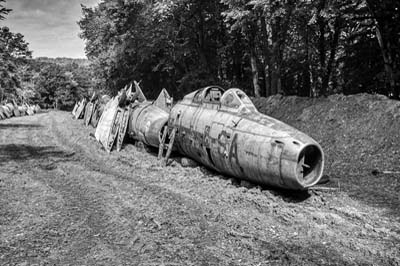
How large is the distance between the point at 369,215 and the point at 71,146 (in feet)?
44.5

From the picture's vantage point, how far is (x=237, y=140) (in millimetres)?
8891

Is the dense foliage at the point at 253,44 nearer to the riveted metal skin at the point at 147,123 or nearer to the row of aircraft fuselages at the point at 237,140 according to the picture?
the riveted metal skin at the point at 147,123

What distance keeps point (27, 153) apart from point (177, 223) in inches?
409

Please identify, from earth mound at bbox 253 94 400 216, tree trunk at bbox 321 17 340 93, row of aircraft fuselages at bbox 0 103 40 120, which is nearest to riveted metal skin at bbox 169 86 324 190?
earth mound at bbox 253 94 400 216

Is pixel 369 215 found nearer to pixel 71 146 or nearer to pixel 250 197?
pixel 250 197

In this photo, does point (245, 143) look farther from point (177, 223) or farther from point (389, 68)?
point (389, 68)

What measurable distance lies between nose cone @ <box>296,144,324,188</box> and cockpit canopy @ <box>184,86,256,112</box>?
2262mm

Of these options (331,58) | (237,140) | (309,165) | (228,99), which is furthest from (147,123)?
(331,58)

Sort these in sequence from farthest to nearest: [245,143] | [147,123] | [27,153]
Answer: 1. [147,123]
2. [27,153]
3. [245,143]

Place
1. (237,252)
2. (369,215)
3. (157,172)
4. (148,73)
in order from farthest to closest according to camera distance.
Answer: (148,73), (157,172), (369,215), (237,252)

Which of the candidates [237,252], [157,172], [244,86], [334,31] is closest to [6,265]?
[237,252]

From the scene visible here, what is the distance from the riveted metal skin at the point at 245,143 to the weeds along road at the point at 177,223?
56 cm

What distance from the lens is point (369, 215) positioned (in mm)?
7043

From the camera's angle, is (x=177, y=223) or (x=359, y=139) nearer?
(x=177, y=223)
